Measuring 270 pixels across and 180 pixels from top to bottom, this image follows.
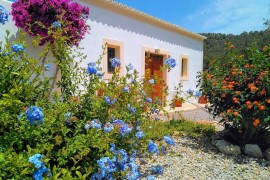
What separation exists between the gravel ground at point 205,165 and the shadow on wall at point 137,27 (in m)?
4.41

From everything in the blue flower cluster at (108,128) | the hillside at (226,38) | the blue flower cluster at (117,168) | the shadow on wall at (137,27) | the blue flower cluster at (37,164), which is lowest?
the blue flower cluster at (117,168)

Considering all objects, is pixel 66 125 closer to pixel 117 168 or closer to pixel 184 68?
pixel 117 168

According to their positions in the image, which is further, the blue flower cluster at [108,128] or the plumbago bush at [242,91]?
the plumbago bush at [242,91]

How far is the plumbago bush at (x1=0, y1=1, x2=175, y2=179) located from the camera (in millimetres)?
1926

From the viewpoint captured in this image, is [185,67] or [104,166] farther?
[185,67]

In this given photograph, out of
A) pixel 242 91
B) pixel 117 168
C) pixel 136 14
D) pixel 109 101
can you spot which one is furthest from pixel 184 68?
pixel 117 168

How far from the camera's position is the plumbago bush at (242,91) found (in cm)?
427

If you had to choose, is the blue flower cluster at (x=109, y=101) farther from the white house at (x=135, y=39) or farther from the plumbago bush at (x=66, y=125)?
the white house at (x=135, y=39)

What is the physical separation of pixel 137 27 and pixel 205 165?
242 inches

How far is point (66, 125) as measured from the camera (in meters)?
2.69

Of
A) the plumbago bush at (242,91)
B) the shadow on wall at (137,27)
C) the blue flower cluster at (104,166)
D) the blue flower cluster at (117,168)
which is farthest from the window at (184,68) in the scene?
the blue flower cluster at (104,166)

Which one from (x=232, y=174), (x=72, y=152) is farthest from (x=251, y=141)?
(x=72, y=152)

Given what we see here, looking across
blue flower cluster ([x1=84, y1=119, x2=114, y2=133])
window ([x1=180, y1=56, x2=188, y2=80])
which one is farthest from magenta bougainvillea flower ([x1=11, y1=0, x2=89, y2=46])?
window ([x1=180, y1=56, x2=188, y2=80])

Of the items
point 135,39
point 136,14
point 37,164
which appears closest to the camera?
point 37,164
